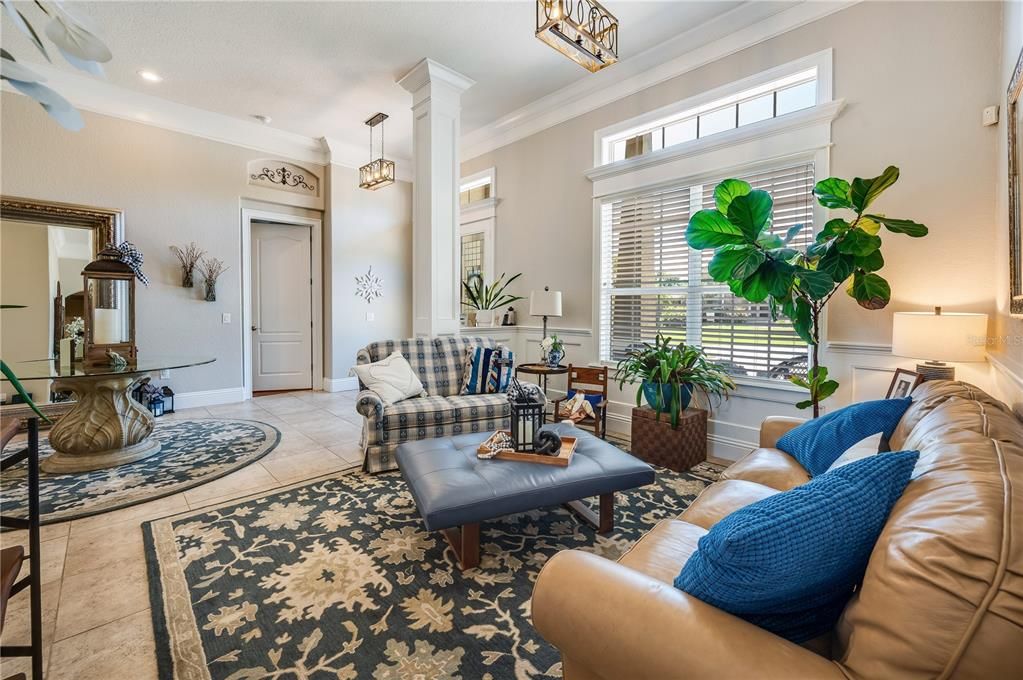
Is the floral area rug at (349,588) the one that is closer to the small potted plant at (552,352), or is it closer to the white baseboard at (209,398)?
the small potted plant at (552,352)

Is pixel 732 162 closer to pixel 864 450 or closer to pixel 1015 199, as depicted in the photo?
pixel 1015 199

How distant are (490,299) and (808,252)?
10.4 feet

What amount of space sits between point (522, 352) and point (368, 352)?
1.94 m

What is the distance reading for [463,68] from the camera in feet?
13.6

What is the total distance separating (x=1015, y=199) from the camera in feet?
6.33

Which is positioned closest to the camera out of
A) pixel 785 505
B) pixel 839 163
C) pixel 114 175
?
pixel 785 505

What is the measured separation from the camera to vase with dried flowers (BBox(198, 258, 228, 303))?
5.21m

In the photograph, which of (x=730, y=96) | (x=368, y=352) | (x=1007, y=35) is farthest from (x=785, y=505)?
(x=730, y=96)

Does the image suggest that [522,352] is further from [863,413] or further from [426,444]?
[863,413]

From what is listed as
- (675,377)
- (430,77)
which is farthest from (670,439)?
(430,77)

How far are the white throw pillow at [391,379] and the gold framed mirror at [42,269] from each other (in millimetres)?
3256

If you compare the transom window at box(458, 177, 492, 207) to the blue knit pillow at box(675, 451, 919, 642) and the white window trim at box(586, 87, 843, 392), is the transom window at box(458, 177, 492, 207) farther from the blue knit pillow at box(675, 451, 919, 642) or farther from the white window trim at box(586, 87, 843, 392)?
the blue knit pillow at box(675, 451, 919, 642)

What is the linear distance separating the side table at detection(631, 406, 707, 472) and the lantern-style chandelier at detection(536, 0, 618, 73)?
7.84 ft

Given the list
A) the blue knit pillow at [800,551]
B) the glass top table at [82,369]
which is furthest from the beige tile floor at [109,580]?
the blue knit pillow at [800,551]
